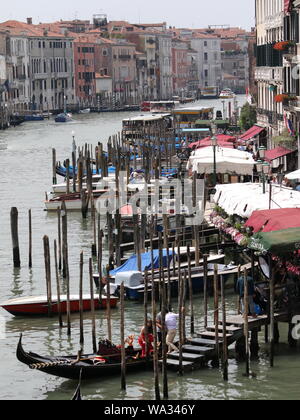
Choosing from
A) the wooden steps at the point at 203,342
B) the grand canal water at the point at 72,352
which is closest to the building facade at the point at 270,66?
the grand canal water at the point at 72,352

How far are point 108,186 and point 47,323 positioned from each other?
12.9 meters

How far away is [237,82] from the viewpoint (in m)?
135

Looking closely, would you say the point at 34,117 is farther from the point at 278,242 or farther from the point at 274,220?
the point at 278,242

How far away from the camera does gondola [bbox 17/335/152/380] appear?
1248cm

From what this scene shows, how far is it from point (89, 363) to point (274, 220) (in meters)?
2.74

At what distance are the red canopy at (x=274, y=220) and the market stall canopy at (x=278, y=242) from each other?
0.36 metres

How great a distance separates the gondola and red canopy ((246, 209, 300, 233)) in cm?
214

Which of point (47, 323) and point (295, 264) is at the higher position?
point (295, 264)

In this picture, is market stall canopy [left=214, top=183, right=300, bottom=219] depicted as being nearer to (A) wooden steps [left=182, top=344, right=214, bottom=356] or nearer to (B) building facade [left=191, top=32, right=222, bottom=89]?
(A) wooden steps [left=182, top=344, right=214, bottom=356]

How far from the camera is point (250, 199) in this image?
1755 cm

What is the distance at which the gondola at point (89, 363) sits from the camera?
40.9 ft

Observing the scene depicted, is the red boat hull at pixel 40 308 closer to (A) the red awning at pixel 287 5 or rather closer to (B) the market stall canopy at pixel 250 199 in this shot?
(B) the market stall canopy at pixel 250 199

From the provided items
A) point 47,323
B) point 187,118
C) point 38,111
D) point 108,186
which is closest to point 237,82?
point 38,111
